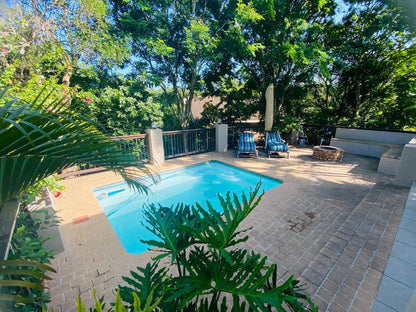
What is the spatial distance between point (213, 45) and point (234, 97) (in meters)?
3.02

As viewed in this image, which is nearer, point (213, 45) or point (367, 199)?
point (367, 199)

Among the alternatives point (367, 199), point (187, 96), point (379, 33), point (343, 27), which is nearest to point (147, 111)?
point (187, 96)

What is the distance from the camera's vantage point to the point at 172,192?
17.9ft

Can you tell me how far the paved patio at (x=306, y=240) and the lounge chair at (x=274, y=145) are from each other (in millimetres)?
2181

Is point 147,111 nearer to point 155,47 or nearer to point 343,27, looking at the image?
point 155,47

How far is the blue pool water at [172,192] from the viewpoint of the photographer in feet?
13.0

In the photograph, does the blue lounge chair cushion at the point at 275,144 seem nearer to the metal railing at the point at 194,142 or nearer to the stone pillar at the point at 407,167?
the metal railing at the point at 194,142

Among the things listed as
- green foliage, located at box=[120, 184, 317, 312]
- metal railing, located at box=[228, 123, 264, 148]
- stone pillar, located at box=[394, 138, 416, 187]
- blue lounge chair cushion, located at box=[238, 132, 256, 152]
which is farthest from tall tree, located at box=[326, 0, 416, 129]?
green foliage, located at box=[120, 184, 317, 312]

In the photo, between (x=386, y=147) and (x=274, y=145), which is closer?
(x=386, y=147)

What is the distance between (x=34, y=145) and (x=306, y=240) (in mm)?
3215

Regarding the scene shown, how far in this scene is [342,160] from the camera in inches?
259

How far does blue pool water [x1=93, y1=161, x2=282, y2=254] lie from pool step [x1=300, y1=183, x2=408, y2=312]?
6.82ft

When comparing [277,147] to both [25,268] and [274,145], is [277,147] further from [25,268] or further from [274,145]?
[25,268]

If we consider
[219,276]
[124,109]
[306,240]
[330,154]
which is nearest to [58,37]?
[124,109]
